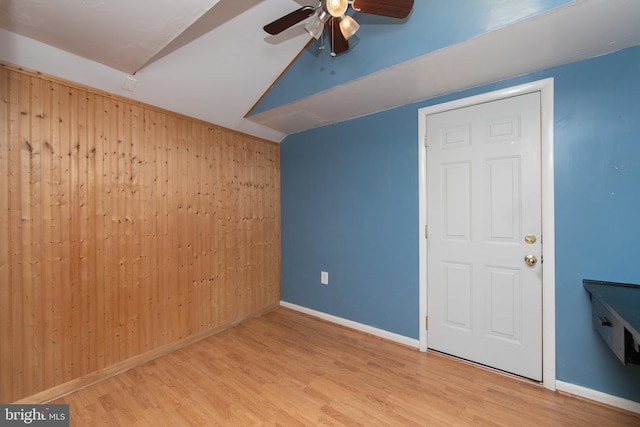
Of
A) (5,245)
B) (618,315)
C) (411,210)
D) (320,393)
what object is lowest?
(320,393)

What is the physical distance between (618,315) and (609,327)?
0.30 metres

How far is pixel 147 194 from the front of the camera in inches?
87.0

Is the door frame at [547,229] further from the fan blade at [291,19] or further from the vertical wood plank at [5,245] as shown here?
the vertical wood plank at [5,245]

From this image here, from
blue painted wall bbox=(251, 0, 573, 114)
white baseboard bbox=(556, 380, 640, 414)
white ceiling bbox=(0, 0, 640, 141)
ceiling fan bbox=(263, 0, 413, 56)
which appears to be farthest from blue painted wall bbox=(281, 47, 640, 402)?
ceiling fan bbox=(263, 0, 413, 56)

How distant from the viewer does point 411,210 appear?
2412mm

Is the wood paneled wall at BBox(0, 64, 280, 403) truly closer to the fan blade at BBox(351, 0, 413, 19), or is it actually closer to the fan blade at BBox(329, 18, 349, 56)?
the fan blade at BBox(329, 18, 349, 56)

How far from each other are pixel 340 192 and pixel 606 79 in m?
2.17

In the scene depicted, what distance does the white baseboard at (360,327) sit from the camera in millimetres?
2404

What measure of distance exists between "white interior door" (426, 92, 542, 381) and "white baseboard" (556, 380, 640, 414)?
5.6 inches

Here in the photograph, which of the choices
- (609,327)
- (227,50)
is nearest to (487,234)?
(609,327)

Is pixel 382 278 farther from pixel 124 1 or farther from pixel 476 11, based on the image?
pixel 124 1

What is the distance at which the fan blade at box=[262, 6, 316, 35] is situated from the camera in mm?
1436

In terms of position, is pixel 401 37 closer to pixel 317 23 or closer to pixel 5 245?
pixel 317 23

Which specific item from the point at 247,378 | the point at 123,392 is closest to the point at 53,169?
the point at 123,392
